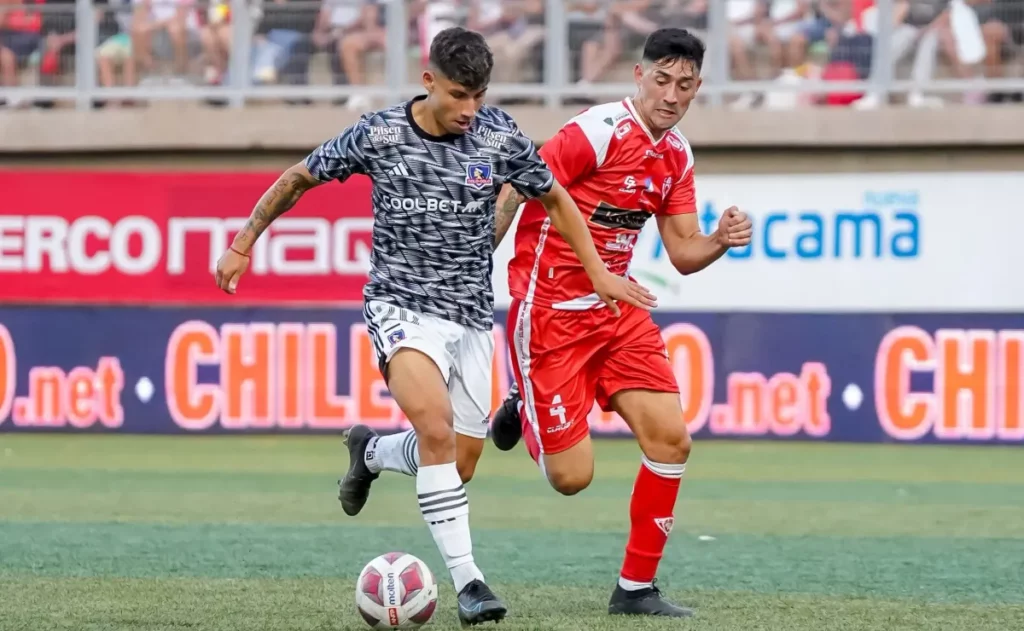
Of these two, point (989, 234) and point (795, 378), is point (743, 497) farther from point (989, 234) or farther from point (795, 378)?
point (989, 234)

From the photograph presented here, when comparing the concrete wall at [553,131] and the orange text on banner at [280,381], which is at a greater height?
the concrete wall at [553,131]

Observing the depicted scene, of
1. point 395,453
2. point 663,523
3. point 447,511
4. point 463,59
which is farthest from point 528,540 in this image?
point 463,59

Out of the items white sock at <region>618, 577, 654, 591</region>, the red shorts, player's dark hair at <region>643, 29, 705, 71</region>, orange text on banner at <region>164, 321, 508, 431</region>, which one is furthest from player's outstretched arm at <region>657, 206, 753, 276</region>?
orange text on banner at <region>164, 321, 508, 431</region>

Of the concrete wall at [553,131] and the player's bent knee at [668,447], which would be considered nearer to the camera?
the player's bent knee at [668,447]

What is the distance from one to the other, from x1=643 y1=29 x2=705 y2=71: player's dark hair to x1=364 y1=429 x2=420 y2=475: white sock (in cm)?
178

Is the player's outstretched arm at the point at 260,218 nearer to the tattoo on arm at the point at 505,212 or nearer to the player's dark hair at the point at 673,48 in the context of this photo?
the tattoo on arm at the point at 505,212

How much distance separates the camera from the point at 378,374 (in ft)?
50.7

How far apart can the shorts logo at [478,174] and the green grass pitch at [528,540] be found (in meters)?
1.61

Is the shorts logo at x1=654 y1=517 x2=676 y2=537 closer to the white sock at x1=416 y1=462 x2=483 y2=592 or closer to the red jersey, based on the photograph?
the white sock at x1=416 y1=462 x2=483 y2=592

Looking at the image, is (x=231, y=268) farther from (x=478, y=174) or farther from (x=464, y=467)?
(x=464, y=467)

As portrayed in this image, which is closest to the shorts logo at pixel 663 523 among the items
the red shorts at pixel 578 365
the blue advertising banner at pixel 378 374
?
the red shorts at pixel 578 365

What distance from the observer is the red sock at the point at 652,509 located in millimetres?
6453

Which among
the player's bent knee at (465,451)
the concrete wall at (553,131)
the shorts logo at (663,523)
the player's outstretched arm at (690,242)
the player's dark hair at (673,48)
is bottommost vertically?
the shorts logo at (663,523)

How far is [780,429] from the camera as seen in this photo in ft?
Answer: 50.9
